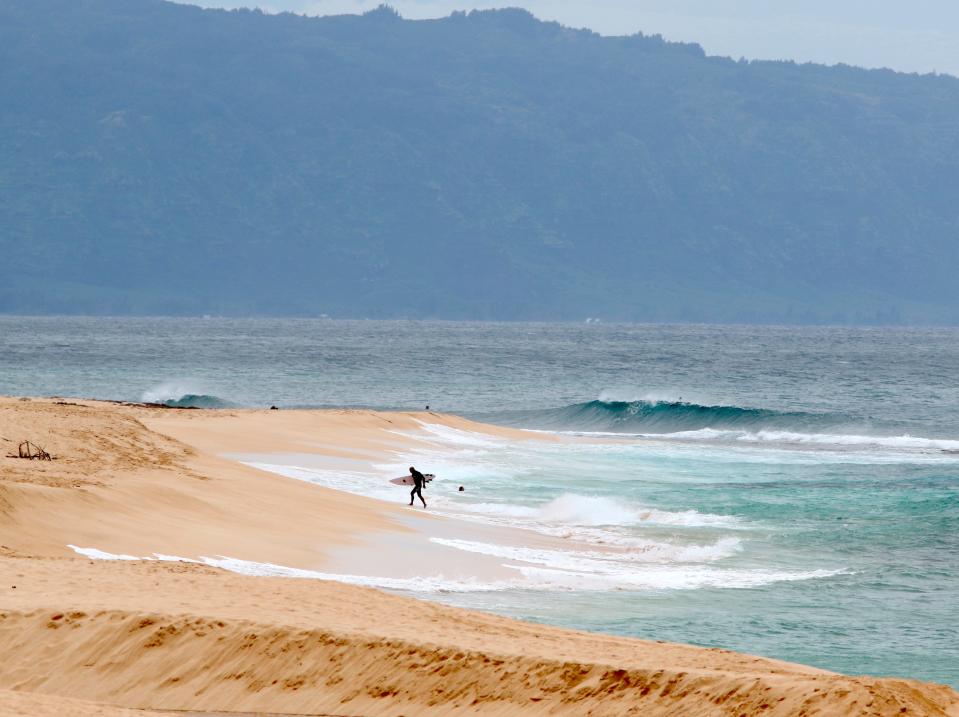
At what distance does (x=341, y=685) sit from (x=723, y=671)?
10.8 ft

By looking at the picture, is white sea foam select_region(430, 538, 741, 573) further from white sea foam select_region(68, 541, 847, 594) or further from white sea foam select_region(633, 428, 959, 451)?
white sea foam select_region(633, 428, 959, 451)

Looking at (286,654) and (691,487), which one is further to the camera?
(691,487)

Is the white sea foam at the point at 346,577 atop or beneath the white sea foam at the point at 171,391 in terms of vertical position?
atop

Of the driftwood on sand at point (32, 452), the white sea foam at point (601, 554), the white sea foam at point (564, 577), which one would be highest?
the driftwood on sand at point (32, 452)

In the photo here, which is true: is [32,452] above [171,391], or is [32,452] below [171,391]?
above

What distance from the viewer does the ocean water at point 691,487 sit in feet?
64.1

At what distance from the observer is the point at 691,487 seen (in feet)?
124

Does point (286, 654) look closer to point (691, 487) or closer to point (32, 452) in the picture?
point (32, 452)

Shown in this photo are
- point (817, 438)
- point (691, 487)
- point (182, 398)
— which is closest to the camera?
point (691, 487)

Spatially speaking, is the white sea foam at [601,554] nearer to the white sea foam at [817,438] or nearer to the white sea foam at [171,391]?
the white sea foam at [817,438]

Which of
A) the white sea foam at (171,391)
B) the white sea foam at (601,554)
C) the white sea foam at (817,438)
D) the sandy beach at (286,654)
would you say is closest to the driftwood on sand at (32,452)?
the sandy beach at (286,654)

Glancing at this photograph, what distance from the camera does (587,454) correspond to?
47812 millimetres

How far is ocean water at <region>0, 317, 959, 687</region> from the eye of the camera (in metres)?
19.5

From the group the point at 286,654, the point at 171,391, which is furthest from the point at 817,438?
the point at 286,654
